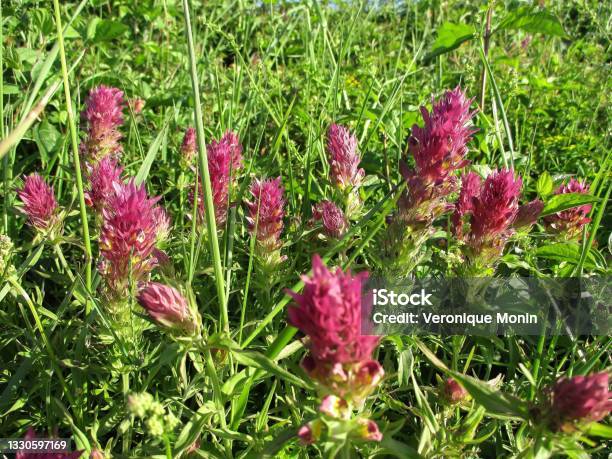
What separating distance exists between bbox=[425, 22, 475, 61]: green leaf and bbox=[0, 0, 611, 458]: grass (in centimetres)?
7

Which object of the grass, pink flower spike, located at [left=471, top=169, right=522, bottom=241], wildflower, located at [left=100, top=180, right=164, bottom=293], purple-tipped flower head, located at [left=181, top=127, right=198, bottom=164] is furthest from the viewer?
purple-tipped flower head, located at [left=181, top=127, right=198, bottom=164]

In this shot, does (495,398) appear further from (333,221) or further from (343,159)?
(343,159)

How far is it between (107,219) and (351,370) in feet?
2.78

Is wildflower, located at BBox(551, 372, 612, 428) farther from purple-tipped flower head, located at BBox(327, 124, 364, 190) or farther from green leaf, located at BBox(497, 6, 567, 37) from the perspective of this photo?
green leaf, located at BBox(497, 6, 567, 37)

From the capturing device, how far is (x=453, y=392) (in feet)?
5.30

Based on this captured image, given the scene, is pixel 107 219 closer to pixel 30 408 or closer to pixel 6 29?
pixel 30 408

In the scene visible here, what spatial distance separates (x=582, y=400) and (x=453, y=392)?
543 mm

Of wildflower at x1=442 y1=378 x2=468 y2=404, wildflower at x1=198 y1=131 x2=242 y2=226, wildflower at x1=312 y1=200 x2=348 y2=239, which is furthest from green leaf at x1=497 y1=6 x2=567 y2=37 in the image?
wildflower at x1=442 y1=378 x2=468 y2=404

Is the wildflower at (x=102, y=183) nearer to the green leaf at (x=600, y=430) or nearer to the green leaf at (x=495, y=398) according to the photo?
the green leaf at (x=495, y=398)

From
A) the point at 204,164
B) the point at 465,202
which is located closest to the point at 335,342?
the point at 204,164

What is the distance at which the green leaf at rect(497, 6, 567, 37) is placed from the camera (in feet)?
8.14

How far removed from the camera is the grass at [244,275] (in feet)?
4.84

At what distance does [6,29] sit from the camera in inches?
136

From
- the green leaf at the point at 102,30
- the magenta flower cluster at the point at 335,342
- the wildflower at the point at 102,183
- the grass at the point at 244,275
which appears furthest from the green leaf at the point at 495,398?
the green leaf at the point at 102,30
